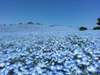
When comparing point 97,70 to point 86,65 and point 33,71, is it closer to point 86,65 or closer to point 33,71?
point 86,65

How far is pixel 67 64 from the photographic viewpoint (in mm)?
3365

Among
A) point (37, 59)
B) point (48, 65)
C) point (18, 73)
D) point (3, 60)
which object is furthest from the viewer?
point (37, 59)

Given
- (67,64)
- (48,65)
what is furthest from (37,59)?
(67,64)

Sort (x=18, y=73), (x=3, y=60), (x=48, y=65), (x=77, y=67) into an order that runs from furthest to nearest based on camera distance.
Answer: (x=3, y=60)
(x=48, y=65)
(x=77, y=67)
(x=18, y=73)

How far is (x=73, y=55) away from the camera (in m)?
3.96

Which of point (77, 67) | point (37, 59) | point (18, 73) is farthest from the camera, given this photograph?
Answer: point (37, 59)

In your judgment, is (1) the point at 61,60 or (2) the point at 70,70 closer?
A: (2) the point at 70,70

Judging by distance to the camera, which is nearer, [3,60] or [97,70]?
[97,70]

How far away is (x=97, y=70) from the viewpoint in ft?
10.6

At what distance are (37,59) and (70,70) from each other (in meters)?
0.95

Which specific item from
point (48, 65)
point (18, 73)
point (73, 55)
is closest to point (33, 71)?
point (18, 73)

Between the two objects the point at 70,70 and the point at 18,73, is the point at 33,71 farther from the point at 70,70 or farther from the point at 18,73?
the point at 70,70

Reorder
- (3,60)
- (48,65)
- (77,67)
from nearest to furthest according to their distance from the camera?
(77,67) → (48,65) → (3,60)

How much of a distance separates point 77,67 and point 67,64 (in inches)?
6.2
